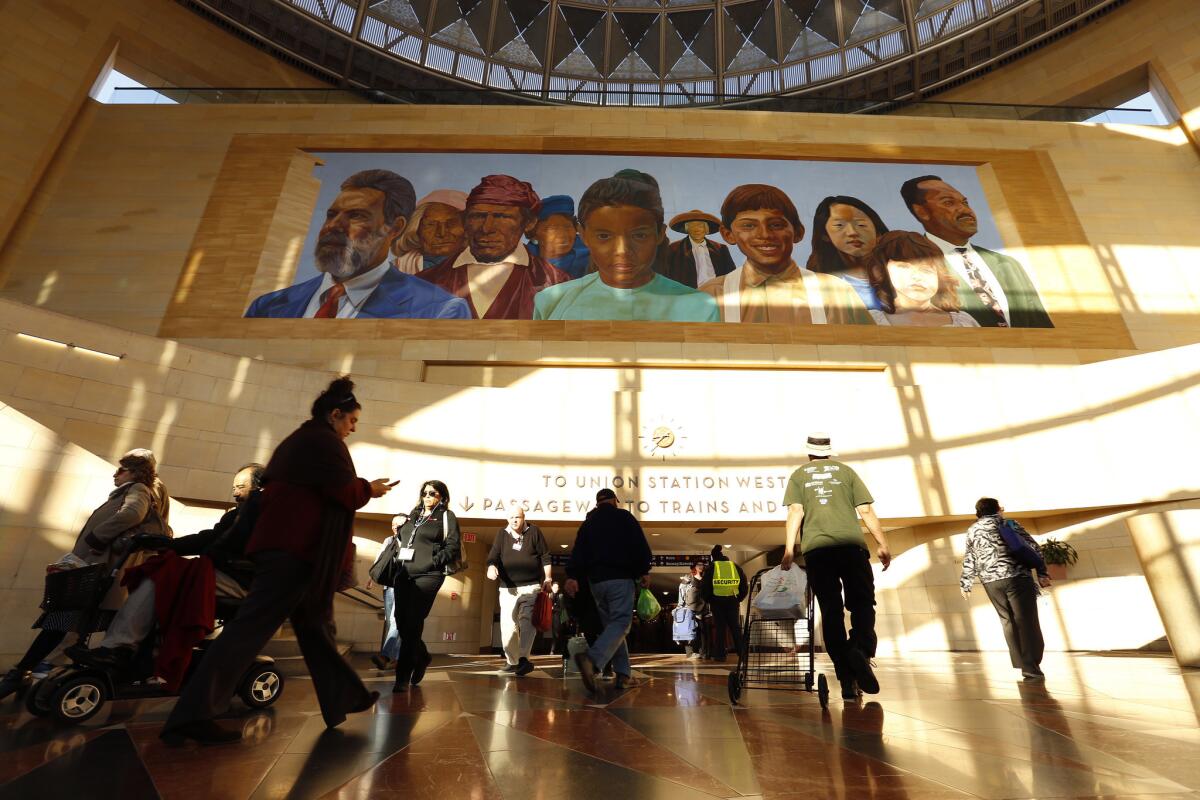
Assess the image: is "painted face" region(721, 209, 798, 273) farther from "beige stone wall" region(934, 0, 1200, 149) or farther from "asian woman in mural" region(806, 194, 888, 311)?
"beige stone wall" region(934, 0, 1200, 149)

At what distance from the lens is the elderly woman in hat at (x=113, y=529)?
3490 millimetres

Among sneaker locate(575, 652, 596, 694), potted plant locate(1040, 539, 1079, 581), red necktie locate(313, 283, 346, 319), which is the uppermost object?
red necktie locate(313, 283, 346, 319)

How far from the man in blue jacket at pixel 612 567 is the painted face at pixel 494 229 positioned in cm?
1084

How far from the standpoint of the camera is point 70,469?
616cm

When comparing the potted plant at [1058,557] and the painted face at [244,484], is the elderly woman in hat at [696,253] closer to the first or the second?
the potted plant at [1058,557]

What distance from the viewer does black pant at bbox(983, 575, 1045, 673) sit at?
4633 millimetres

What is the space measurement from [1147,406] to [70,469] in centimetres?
1436

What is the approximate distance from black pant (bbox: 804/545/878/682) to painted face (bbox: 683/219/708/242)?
12.2 m

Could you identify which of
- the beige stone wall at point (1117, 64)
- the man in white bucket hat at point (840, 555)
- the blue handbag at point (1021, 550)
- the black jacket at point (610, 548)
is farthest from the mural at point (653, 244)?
the man in white bucket hat at point (840, 555)

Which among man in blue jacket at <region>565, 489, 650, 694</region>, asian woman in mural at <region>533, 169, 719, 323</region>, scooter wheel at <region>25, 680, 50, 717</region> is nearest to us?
scooter wheel at <region>25, 680, 50, 717</region>

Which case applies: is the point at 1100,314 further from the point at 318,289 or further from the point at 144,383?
the point at 144,383

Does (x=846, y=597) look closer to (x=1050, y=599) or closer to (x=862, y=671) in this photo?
(x=862, y=671)

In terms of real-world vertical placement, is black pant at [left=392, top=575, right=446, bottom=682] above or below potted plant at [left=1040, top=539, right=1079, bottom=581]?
below

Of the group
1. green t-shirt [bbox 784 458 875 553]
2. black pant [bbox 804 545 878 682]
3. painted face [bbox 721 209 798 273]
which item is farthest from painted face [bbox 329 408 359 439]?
painted face [bbox 721 209 798 273]
